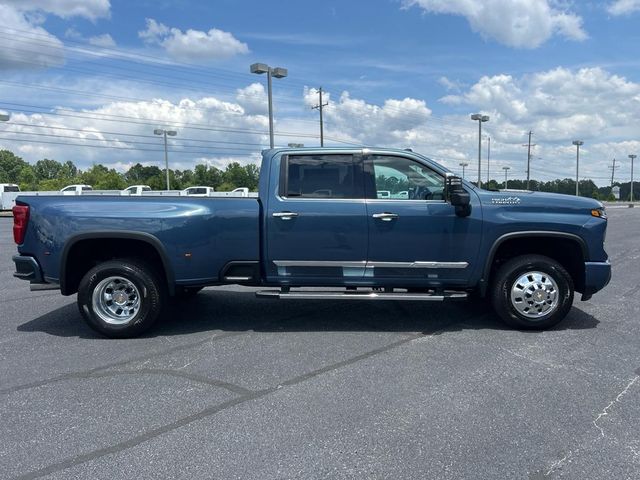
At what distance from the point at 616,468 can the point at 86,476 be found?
3.04m

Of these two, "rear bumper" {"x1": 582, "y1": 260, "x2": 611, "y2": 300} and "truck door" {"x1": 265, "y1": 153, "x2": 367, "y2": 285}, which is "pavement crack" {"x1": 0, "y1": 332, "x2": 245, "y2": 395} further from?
"rear bumper" {"x1": 582, "y1": 260, "x2": 611, "y2": 300}

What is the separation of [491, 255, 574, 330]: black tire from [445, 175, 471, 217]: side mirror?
82cm

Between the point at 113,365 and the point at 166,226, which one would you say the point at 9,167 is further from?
the point at 113,365

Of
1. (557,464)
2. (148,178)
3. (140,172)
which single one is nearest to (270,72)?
(557,464)

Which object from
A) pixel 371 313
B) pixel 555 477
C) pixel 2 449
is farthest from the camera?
pixel 371 313

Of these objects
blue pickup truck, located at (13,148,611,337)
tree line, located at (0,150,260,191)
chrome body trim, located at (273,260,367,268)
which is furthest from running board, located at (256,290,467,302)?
tree line, located at (0,150,260,191)

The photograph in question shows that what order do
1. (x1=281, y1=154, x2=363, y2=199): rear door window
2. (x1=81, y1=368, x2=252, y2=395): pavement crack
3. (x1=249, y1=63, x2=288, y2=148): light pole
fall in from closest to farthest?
(x1=81, y1=368, x2=252, y2=395): pavement crack
(x1=281, y1=154, x2=363, y2=199): rear door window
(x1=249, y1=63, x2=288, y2=148): light pole

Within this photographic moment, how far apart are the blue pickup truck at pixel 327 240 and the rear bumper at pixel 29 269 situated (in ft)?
0.04

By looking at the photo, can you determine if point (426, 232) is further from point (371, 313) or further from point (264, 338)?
point (264, 338)

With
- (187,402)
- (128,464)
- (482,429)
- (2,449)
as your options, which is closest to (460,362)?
(482,429)

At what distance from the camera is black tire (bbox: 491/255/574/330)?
5.85 m

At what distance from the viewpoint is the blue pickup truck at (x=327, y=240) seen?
570cm

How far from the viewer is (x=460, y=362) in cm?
497

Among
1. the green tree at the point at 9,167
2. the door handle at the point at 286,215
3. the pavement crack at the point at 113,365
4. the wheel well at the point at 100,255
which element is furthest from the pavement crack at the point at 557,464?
the green tree at the point at 9,167
